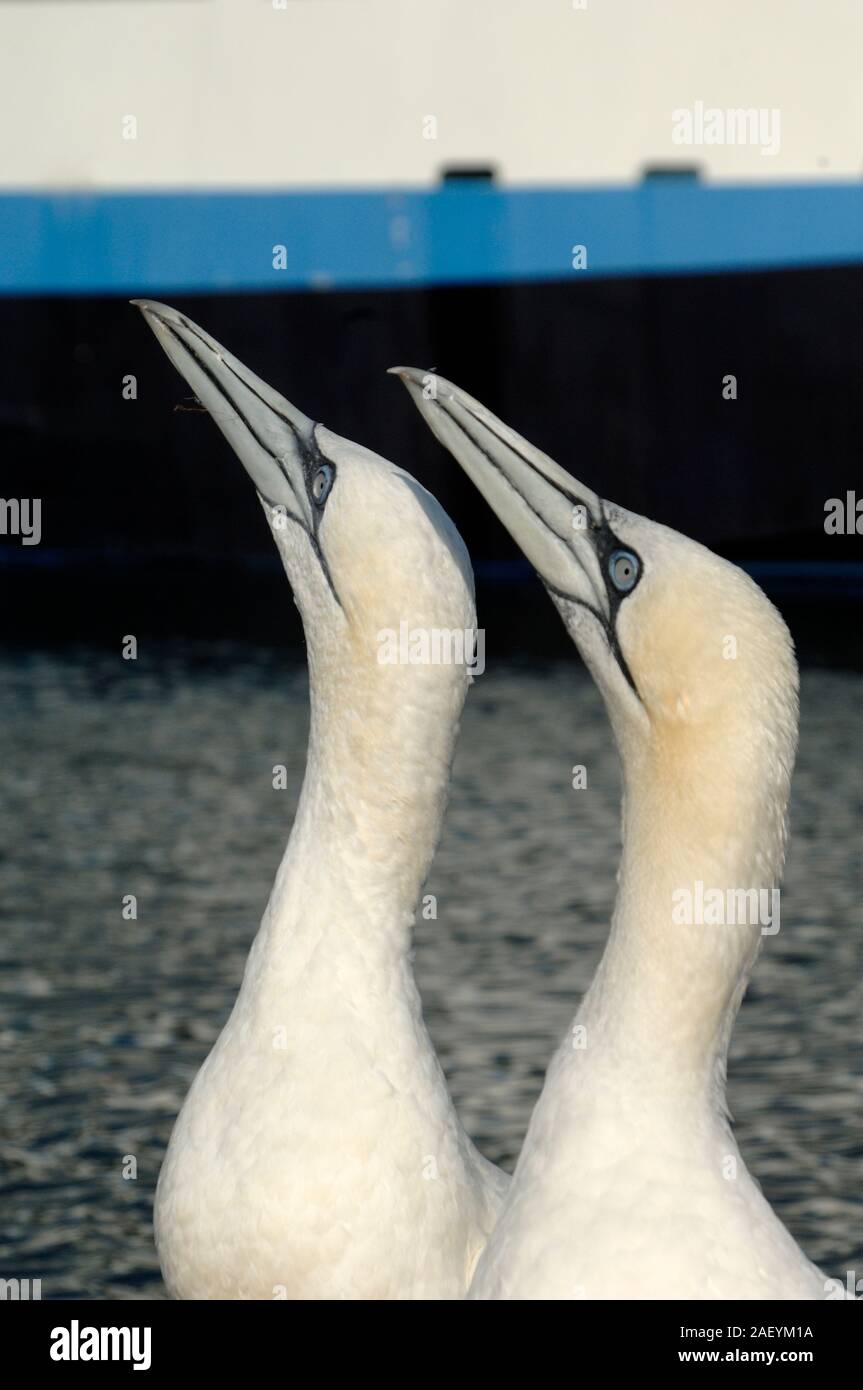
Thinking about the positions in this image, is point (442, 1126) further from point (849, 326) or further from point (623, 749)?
point (849, 326)

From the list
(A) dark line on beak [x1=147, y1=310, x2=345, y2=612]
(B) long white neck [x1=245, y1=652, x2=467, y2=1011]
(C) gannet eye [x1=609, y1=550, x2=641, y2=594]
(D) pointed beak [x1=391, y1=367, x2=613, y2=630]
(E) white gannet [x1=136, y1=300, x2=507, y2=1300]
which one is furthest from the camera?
(A) dark line on beak [x1=147, y1=310, x2=345, y2=612]

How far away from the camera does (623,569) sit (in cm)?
381

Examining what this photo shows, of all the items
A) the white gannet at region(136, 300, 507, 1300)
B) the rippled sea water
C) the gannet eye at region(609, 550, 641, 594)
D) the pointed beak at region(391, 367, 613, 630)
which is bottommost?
the rippled sea water

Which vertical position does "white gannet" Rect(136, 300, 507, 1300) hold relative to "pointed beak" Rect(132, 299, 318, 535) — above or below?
below

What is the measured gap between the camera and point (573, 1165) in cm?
364

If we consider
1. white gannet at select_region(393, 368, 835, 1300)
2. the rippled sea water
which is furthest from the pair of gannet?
the rippled sea water

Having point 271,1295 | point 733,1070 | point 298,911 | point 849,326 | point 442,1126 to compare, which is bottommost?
point 733,1070

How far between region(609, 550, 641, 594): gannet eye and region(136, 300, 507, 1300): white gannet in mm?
472

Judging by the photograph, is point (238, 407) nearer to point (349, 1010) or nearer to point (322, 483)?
point (322, 483)

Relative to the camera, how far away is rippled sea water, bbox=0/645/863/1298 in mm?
7281

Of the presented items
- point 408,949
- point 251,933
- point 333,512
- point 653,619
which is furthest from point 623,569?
point 251,933

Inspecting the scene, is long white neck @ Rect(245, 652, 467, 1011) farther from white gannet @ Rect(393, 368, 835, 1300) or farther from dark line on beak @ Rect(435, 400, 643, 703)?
white gannet @ Rect(393, 368, 835, 1300)

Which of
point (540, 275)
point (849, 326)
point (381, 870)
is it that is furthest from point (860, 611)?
point (381, 870)
